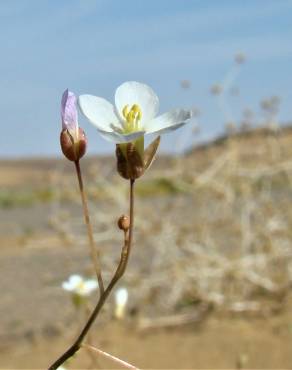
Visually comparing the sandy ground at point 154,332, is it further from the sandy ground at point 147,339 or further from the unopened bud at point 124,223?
the unopened bud at point 124,223

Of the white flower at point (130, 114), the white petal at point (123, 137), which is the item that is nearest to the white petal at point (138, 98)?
the white flower at point (130, 114)

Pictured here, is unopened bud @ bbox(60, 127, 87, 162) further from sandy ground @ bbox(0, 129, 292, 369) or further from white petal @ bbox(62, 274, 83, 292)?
sandy ground @ bbox(0, 129, 292, 369)

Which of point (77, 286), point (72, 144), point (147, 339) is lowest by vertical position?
point (147, 339)

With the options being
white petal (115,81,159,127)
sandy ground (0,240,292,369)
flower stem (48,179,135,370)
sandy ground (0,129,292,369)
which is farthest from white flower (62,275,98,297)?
sandy ground (0,240,292,369)

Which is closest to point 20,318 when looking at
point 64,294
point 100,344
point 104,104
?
point 64,294

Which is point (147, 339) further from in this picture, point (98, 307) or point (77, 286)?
point (98, 307)

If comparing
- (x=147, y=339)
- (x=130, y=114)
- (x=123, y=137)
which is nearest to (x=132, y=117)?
(x=130, y=114)
